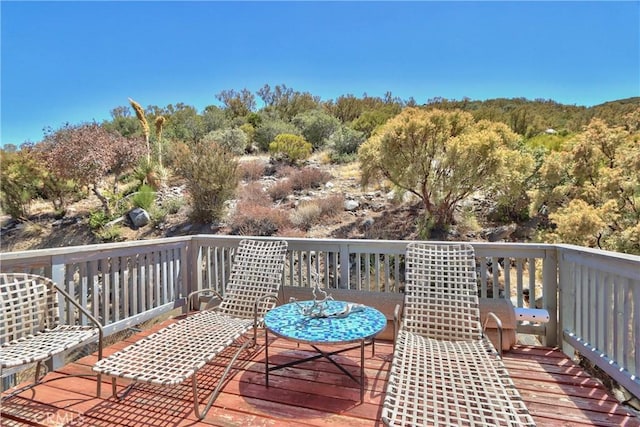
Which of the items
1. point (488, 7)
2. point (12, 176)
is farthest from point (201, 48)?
point (488, 7)

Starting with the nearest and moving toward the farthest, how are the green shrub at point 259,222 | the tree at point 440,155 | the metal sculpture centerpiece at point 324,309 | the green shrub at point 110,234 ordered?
the metal sculpture centerpiece at point 324,309
the tree at point 440,155
the green shrub at point 259,222
the green shrub at point 110,234

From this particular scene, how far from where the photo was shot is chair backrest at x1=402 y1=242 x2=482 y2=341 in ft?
9.05

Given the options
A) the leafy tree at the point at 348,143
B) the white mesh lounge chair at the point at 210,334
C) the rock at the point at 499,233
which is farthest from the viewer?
the leafy tree at the point at 348,143

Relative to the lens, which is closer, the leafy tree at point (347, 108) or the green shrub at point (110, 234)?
the green shrub at point (110, 234)

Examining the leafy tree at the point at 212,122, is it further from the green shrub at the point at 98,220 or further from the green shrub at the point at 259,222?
the green shrub at the point at 259,222

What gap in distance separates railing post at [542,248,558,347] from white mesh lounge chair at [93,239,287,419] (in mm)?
2439

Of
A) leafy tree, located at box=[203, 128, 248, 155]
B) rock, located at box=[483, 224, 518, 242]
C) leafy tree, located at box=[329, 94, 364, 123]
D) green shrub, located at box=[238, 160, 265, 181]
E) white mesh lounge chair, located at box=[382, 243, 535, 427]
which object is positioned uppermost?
leafy tree, located at box=[329, 94, 364, 123]

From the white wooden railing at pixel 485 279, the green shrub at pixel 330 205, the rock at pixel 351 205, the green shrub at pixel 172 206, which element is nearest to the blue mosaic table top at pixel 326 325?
the white wooden railing at pixel 485 279

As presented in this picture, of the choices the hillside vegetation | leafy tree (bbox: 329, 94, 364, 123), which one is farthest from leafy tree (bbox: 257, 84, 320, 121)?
the hillside vegetation

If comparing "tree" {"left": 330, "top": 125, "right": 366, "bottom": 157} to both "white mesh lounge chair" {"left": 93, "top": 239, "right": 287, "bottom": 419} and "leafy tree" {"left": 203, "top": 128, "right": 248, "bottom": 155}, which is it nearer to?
"leafy tree" {"left": 203, "top": 128, "right": 248, "bottom": 155}

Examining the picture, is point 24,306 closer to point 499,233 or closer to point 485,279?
point 485,279

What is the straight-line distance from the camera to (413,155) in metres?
8.22

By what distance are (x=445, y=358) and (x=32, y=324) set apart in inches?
113

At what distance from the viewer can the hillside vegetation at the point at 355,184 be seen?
644 cm
